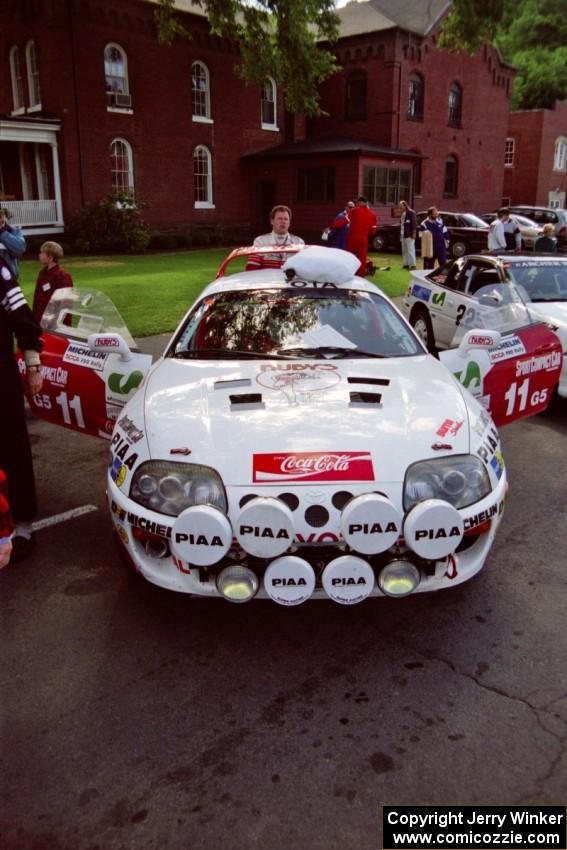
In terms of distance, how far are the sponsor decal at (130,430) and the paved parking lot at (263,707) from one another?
0.87 metres

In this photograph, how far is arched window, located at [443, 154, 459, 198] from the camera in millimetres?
36844

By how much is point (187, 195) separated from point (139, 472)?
1083 inches

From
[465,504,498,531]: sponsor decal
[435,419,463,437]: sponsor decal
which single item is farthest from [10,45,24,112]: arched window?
[465,504,498,531]: sponsor decal

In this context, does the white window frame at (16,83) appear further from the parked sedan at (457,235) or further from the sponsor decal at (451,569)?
the sponsor decal at (451,569)

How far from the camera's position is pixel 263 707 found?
2.86m

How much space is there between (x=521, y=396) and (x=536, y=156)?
4509cm

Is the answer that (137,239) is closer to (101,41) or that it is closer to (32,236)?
(32,236)

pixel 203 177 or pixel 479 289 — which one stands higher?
pixel 203 177

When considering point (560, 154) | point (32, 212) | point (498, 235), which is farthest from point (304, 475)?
point (560, 154)

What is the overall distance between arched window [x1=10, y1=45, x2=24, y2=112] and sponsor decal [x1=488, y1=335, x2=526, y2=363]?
1062 inches

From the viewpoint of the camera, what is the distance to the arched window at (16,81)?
84.9 ft

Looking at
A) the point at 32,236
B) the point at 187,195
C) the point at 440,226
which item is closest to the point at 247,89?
the point at 187,195

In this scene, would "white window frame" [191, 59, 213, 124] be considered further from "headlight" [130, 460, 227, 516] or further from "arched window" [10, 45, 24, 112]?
"headlight" [130, 460, 227, 516]

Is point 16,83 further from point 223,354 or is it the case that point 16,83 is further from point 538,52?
point 538,52
